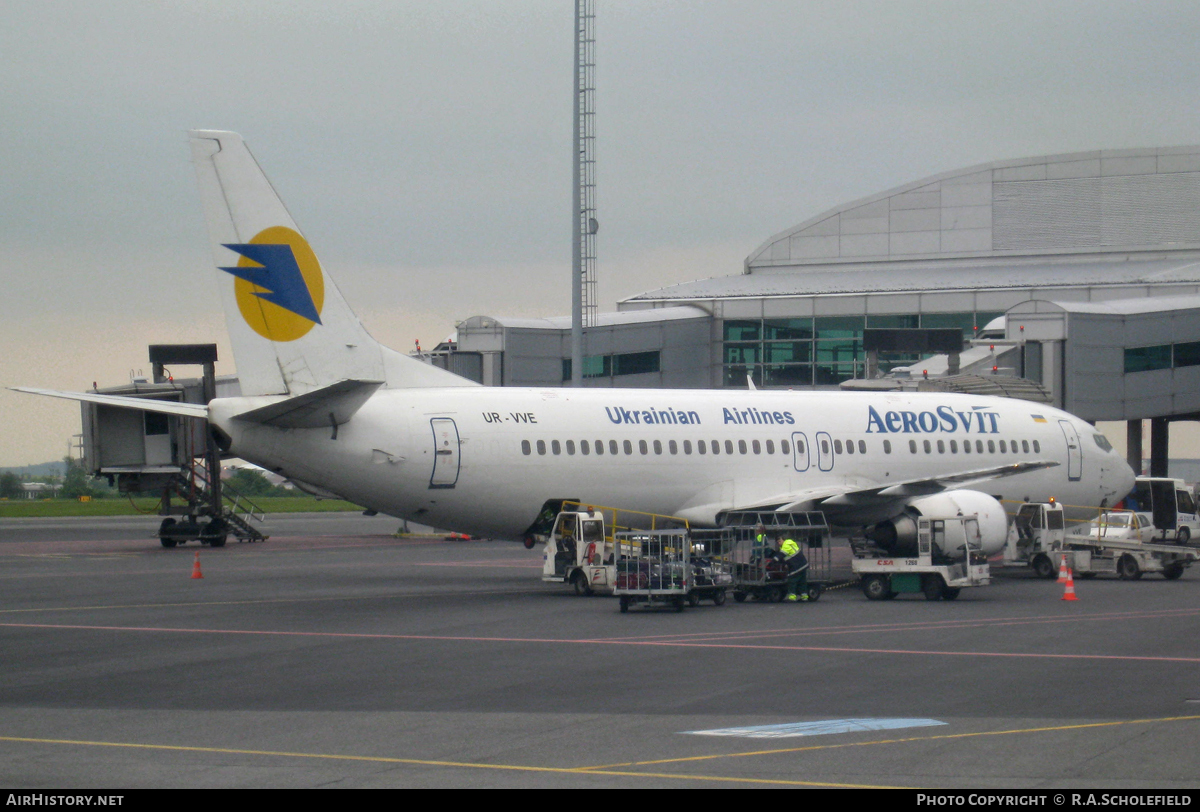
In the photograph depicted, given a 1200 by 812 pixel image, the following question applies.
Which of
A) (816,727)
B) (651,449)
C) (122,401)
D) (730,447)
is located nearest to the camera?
(816,727)

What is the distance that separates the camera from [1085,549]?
110 ft

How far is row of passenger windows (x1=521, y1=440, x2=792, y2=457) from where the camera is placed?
93.7ft

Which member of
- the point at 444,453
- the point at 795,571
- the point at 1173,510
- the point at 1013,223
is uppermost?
the point at 1013,223

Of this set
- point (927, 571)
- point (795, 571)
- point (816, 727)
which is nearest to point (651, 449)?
point (795, 571)

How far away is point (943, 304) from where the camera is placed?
63219 mm

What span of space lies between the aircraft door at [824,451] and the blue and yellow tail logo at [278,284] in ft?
42.3

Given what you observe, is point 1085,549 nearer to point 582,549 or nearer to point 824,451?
point 824,451

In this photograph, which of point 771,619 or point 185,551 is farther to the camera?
point 185,551

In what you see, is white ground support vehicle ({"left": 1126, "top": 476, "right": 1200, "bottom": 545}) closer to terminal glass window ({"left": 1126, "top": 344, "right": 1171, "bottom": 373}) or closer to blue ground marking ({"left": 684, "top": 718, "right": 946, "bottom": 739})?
terminal glass window ({"left": 1126, "top": 344, "right": 1171, "bottom": 373})

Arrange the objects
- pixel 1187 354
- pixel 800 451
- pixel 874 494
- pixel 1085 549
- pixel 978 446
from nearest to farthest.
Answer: pixel 874 494
pixel 800 451
pixel 1085 549
pixel 978 446
pixel 1187 354

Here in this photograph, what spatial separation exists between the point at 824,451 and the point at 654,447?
16.8 ft

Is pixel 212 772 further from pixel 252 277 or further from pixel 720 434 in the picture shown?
pixel 720 434
